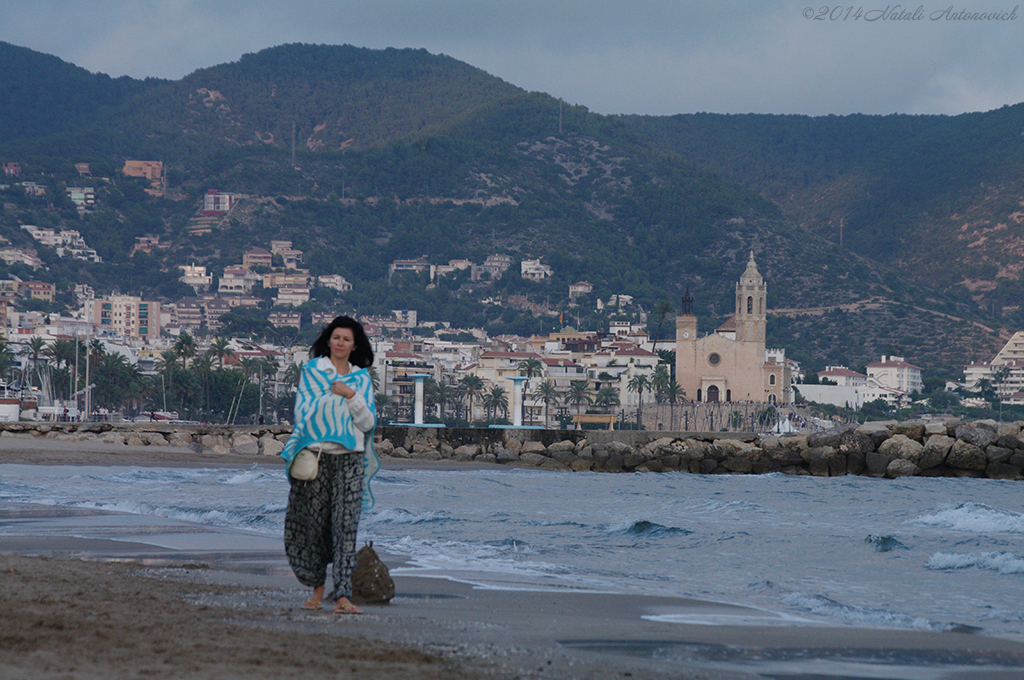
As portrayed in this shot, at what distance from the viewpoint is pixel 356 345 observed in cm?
523

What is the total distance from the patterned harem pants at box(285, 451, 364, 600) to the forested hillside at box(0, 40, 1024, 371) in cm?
13470

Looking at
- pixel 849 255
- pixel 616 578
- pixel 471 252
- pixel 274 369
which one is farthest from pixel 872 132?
pixel 616 578

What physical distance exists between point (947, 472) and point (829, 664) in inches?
898

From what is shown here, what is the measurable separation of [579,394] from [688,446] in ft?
222

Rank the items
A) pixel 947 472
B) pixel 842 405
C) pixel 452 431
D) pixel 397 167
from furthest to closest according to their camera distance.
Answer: pixel 397 167
pixel 842 405
pixel 452 431
pixel 947 472

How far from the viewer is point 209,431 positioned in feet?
108

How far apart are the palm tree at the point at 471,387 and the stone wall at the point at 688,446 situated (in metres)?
58.7

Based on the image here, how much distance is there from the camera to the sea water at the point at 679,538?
22.0ft

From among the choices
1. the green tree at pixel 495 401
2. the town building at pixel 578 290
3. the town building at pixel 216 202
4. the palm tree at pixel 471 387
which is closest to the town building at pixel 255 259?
the town building at pixel 216 202

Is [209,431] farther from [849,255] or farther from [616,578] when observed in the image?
[849,255]

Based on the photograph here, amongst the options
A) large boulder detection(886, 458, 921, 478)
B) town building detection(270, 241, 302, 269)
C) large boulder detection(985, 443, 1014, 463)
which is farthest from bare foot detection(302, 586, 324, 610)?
town building detection(270, 241, 302, 269)

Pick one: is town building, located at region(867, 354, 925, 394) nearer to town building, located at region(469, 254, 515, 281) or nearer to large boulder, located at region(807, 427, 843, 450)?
town building, located at region(469, 254, 515, 281)

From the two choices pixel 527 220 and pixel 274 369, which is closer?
pixel 274 369

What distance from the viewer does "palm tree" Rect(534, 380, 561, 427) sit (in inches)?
3684
